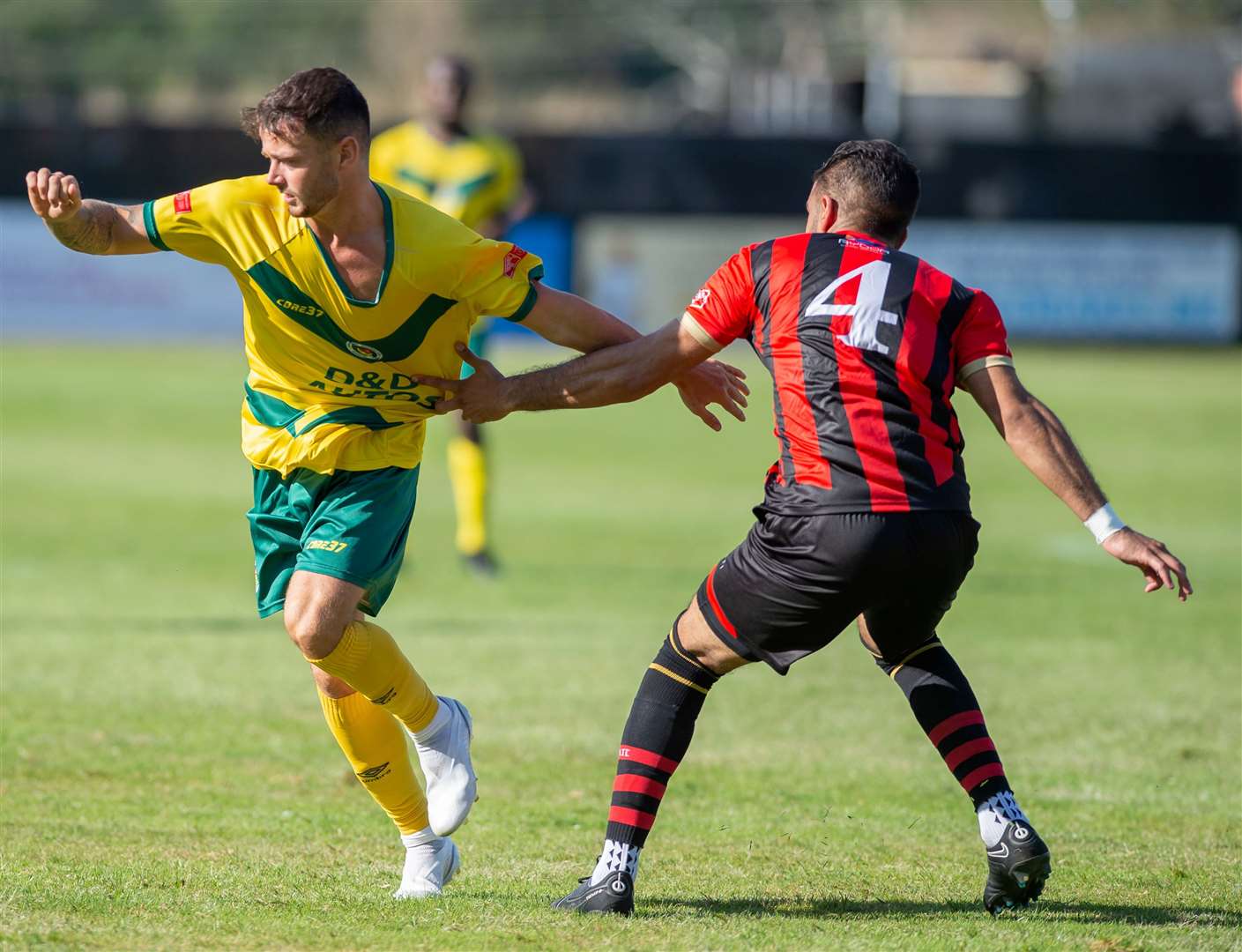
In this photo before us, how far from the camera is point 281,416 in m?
4.93

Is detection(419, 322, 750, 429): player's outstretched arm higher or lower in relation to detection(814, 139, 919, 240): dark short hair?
lower

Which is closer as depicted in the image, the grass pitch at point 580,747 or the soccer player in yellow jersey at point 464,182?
the grass pitch at point 580,747

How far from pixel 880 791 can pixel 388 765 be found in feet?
7.06

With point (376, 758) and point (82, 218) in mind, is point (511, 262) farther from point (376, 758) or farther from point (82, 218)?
point (376, 758)

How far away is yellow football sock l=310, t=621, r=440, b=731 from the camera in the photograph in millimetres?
4660

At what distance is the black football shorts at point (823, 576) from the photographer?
173 inches

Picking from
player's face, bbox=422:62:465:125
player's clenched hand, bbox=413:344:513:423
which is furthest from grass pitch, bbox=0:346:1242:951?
player's face, bbox=422:62:465:125

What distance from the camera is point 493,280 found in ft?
15.8

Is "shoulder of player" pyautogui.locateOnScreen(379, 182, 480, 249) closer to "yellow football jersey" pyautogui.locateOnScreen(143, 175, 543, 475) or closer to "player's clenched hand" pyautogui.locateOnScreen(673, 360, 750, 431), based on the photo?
"yellow football jersey" pyautogui.locateOnScreen(143, 175, 543, 475)

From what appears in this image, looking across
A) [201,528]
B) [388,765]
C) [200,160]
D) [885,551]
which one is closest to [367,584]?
[388,765]

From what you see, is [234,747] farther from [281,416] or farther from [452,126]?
[452,126]

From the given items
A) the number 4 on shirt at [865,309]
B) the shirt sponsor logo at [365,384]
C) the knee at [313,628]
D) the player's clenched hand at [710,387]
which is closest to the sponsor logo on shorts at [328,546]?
the knee at [313,628]

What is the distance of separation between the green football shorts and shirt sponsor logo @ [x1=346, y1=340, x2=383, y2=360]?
12.7 inches

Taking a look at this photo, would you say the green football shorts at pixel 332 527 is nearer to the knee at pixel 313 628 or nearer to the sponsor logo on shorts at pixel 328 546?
the sponsor logo on shorts at pixel 328 546
